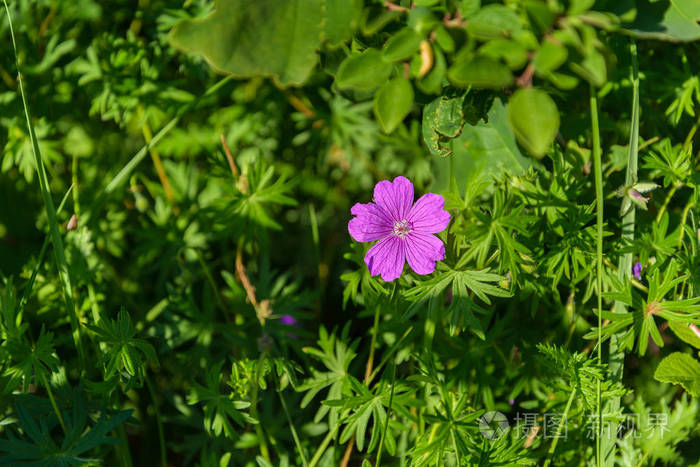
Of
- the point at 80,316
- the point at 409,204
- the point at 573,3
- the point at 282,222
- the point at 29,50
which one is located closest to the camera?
the point at 573,3

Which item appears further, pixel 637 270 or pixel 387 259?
pixel 637 270

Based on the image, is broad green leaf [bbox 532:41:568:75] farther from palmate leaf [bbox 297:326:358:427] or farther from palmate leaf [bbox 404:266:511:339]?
palmate leaf [bbox 297:326:358:427]

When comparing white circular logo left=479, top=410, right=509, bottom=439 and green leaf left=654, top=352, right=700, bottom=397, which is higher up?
green leaf left=654, top=352, right=700, bottom=397

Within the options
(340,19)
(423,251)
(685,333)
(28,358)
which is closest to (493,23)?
(340,19)

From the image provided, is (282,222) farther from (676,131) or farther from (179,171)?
(676,131)

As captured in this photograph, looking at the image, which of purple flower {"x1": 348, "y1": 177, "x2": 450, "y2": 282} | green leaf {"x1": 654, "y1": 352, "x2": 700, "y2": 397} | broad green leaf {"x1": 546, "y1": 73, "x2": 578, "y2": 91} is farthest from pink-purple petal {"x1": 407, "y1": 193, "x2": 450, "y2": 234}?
green leaf {"x1": 654, "y1": 352, "x2": 700, "y2": 397}

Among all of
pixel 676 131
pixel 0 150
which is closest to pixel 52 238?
pixel 0 150

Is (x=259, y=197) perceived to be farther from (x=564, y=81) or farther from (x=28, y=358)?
(x=564, y=81)
